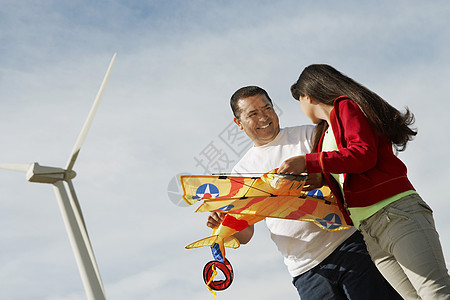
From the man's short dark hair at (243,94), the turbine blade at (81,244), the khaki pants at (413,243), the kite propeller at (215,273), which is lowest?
the khaki pants at (413,243)

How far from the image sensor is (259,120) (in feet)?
17.5

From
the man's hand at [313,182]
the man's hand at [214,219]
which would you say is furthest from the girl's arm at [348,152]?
the man's hand at [214,219]

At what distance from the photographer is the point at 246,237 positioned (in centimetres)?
522

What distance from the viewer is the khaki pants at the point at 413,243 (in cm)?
358

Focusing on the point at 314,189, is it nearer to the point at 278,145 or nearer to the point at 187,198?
the point at 278,145

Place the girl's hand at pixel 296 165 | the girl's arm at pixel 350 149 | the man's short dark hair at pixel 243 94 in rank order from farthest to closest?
the man's short dark hair at pixel 243 94 < the girl's hand at pixel 296 165 < the girl's arm at pixel 350 149

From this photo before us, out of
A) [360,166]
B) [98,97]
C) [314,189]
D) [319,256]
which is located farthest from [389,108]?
[98,97]

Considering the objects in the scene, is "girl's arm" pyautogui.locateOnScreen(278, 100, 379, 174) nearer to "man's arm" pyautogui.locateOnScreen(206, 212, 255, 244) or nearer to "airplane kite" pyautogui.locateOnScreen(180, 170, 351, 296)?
"airplane kite" pyautogui.locateOnScreen(180, 170, 351, 296)

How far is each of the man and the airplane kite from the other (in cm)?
19

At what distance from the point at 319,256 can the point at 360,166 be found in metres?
1.37

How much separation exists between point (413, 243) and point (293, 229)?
4.87 feet

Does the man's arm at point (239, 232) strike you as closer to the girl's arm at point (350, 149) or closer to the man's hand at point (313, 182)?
the man's hand at point (313, 182)

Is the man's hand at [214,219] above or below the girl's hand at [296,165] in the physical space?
above

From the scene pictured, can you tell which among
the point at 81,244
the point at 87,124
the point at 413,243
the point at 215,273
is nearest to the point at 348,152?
the point at 413,243
